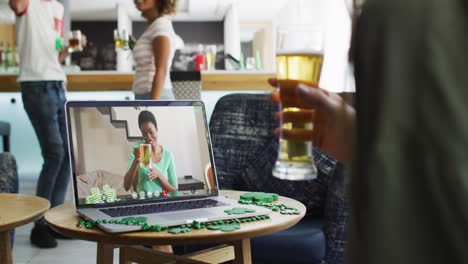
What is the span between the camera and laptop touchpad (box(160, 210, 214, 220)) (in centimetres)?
115

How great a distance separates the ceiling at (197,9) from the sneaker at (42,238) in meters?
7.30

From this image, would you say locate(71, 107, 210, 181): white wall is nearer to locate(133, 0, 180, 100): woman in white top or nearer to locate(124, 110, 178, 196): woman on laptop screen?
locate(124, 110, 178, 196): woman on laptop screen

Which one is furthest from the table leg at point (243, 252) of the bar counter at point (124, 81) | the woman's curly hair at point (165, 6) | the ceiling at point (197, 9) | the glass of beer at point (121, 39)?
the ceiling at point (197, 9)

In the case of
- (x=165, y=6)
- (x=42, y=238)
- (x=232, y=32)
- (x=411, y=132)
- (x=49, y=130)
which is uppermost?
(x=232, y=32)

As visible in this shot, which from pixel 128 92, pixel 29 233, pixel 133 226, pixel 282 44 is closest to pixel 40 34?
pixel 29 233

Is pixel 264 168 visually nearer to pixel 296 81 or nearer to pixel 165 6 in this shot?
pixel 165 6

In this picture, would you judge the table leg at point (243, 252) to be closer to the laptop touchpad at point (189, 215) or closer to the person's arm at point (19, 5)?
the laptop touchpad at point (189, 215)

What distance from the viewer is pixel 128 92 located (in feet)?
14.9

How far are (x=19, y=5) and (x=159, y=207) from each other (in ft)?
6.31

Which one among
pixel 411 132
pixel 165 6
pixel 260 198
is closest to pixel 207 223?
pixel 260 198

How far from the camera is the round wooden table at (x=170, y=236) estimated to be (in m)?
1.04

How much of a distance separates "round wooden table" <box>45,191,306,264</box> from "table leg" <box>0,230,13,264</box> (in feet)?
0.53

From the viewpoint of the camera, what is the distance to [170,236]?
1.03 m

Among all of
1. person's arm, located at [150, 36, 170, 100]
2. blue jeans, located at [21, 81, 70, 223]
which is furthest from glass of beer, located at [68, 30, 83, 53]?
person's arm, located at [150, 36, 170, 100]
